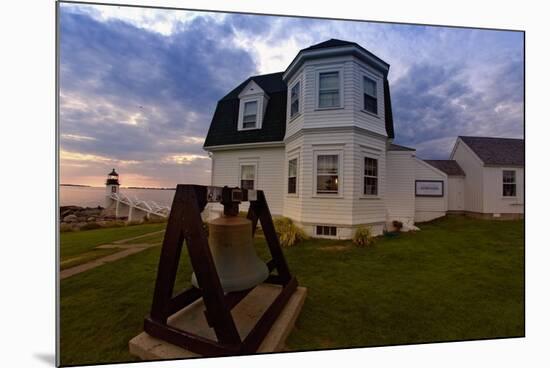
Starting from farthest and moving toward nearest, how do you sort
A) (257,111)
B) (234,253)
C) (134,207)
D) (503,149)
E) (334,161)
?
(257,111) < (334,161) < (503,149) < (134,207) < (234,253)

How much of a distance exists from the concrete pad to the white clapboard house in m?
1.87

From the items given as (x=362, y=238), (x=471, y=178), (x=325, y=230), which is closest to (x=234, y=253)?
(x=362, y=238)

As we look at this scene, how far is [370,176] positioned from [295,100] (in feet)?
6.67

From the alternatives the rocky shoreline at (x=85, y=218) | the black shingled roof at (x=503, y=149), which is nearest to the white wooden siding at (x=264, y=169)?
the rocky shoreline at (x=85, y=218)

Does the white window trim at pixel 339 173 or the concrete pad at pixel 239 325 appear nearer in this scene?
the concrete pad at pixel 239 325

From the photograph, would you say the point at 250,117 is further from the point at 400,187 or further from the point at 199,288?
the point at 199,288

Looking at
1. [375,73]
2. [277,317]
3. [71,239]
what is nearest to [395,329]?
[277,317]

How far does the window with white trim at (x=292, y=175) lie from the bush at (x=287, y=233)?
0.92 metres

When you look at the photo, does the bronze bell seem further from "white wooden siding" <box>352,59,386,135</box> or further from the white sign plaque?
the white sign plaque

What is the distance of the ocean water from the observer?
1.49 metres

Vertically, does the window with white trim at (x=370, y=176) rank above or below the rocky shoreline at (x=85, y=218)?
above

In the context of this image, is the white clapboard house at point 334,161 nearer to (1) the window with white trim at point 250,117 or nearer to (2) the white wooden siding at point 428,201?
(2) the white wooden siding at point 428,201

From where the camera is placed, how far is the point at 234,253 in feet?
4.10

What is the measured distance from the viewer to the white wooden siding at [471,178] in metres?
2.77
